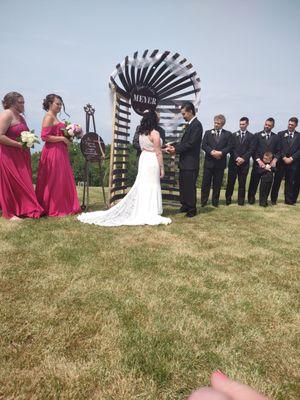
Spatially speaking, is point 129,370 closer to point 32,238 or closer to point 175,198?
point 32,238

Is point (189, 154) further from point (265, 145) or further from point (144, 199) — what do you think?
point (265, 145)

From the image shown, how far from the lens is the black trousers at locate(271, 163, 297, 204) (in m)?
10.8

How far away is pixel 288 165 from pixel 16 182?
28.3 feet

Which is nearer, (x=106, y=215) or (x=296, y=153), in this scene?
(x=106, y=215)

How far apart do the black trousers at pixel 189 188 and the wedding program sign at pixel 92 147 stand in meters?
2.25

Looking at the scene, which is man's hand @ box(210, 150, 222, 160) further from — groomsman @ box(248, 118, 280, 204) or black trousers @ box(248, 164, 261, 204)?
black trousers @ box(248, 164, 261, 204)

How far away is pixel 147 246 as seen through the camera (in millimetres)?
5555

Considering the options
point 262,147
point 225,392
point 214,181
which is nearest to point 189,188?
point 214,181

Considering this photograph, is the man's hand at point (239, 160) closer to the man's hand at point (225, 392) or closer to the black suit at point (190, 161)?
the black suit at point (190, 161)

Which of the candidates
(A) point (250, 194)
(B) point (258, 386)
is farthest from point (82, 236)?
(A) point (250, 194)

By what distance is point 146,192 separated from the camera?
7.47 meters

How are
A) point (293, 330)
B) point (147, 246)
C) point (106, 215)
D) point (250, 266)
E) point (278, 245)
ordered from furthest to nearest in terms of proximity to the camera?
point (106, 215), point (278, 245), point (147, 246), point (250, 266), point (293, 330)

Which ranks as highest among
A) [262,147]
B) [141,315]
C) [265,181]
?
[262,147]

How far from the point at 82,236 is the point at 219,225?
10.9 ft
